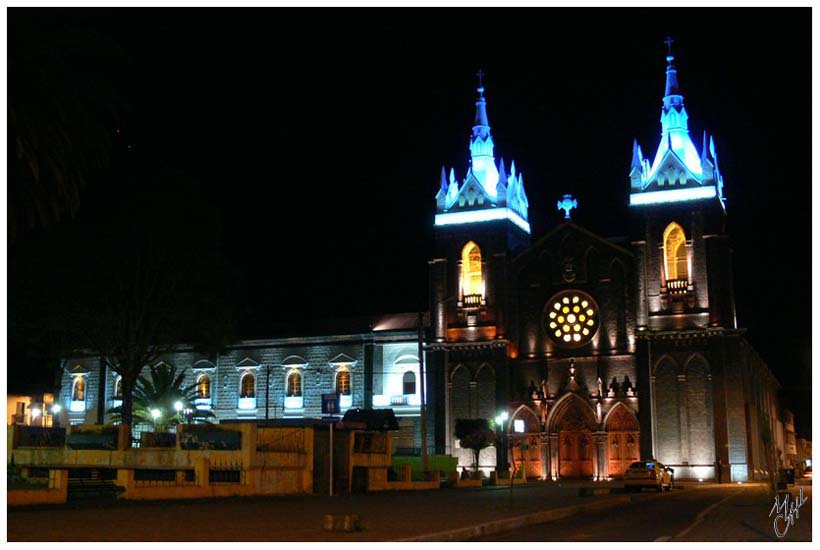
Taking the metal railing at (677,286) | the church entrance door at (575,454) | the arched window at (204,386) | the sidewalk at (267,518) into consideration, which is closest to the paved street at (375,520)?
the sidewalk at (267,518)

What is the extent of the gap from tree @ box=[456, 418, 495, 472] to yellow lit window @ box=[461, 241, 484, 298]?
9482mm

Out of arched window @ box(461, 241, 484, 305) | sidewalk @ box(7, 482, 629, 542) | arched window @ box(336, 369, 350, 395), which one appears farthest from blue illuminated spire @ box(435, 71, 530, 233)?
sidewalk @ box(7, 482, 629, 542)

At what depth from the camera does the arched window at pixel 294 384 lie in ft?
226

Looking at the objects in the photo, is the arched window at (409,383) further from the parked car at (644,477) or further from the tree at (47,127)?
the tree at (47,127)

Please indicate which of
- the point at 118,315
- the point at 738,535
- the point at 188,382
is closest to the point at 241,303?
the point at 118,315

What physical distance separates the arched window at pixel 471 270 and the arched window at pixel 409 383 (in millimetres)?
6397

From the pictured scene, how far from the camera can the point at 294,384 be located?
227 feet

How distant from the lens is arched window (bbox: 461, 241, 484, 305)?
6431cm

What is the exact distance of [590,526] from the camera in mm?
21781

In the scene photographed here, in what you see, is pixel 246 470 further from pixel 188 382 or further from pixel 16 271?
pixel 188 382

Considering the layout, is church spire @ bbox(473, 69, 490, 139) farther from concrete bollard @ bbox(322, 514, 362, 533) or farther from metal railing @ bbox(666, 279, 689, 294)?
concrete bollard @ bbox(322, 514, 362, 533)

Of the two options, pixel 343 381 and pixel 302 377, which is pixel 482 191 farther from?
pixel 302 377

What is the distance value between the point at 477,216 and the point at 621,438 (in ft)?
49.9

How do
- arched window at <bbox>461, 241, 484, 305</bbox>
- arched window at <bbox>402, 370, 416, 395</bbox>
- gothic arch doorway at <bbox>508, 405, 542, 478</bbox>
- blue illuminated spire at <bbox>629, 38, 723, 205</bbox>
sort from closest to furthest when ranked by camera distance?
blue illuminated spire at <bbox>629, 38, 723, 205</bbox>
gothic arch doorway at <bbox>508, 405, 542, 478</bbox>
arched window at <bbox>461, 241, 484, 305</bbox>
arched window at <bbox>402, 370, 416, 395</bbox>
